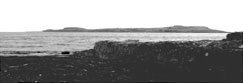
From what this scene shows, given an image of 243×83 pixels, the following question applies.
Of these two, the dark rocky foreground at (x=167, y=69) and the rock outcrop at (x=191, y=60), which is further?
→ the rock outcrop at (x=191, y=60)

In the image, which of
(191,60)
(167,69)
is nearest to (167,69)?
→ (167,69)

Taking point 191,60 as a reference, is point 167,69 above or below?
below

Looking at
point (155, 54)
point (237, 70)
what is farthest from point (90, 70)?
point (237, 70)

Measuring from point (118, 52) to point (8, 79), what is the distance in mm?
18801

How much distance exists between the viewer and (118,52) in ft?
149

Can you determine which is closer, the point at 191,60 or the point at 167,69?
the point at 167,69

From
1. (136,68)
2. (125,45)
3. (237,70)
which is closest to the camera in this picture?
(237,70)

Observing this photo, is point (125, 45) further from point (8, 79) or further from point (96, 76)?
point (8, 79)

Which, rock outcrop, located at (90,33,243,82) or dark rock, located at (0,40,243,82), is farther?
rock outcrop, located at (90,33,243,82)

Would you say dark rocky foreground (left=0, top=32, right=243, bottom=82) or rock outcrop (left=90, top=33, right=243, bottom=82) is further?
rock outcrop (left=90, top=33, right=243, bottom=82)

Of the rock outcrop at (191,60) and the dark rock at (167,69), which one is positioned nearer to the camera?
the dark rock at (167,69)

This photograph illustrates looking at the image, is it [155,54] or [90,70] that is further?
[155,54]

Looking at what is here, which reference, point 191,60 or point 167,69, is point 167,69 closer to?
point 167,69

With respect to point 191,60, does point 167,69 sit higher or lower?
lower
